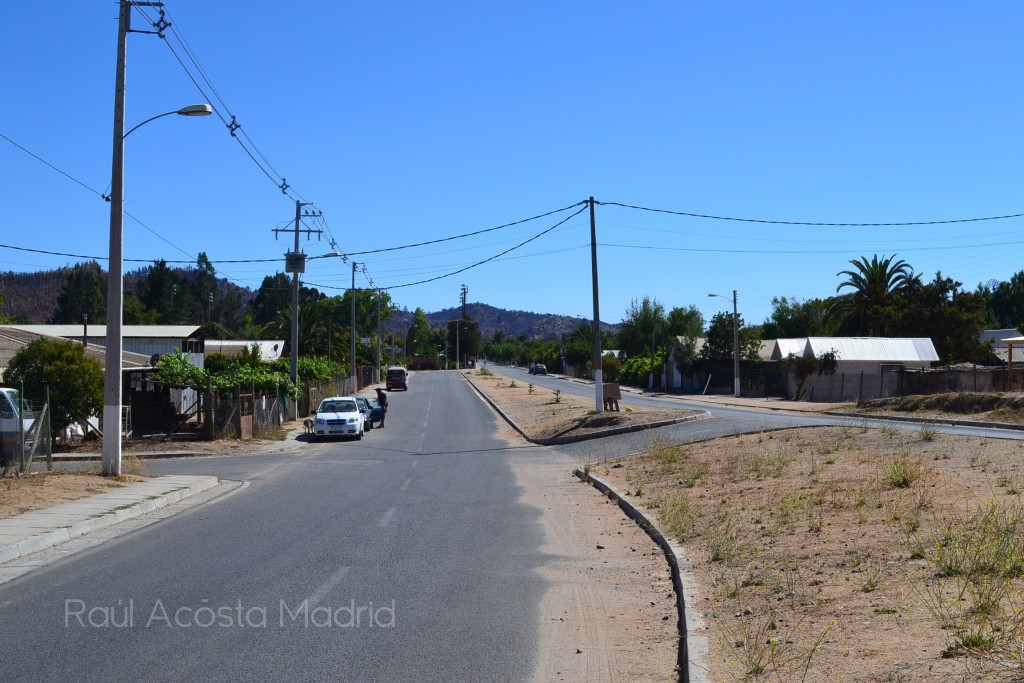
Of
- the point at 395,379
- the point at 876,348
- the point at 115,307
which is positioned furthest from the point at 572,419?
the point at 395,379

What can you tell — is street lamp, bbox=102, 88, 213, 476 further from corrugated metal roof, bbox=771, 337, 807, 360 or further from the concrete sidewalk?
corrugated metal roof, bbox=771, 337, 807, 360

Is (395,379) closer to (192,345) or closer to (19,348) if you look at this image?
(192,345)

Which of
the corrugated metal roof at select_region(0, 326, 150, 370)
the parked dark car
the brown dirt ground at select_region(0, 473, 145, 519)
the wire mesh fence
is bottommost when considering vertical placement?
the brown dirt ground at select_region(0, 473, 145, 519)

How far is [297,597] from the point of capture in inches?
344

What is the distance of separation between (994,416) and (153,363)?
3356cm

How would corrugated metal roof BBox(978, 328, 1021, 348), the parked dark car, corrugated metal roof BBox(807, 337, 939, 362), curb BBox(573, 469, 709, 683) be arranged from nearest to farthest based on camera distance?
1. curb BBox(573, 469, 709, 683)
2. corrugated metal roof BBox(807, 337, 939, 362)
3. corrugated metal roof BBox(978, 328, 1021, 348)
4. the parked dark car

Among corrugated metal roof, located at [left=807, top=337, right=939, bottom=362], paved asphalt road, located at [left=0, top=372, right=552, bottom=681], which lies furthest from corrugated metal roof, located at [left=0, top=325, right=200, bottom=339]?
paved asphalt road, located at [left=0, top=372, right=552, bottom=681]

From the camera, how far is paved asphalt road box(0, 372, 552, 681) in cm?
669

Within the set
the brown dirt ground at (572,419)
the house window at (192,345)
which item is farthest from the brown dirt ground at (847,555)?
the house window at (192,345)

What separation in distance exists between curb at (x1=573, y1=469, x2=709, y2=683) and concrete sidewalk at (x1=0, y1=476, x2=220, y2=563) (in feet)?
25.2

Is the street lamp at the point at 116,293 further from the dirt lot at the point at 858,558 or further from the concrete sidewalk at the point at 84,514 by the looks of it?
the dirt lot at the point at 858,558

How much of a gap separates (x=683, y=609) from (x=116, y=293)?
14905mm

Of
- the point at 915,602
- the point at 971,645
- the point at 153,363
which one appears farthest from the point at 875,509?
the point at 153,363

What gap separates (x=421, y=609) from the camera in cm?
834
